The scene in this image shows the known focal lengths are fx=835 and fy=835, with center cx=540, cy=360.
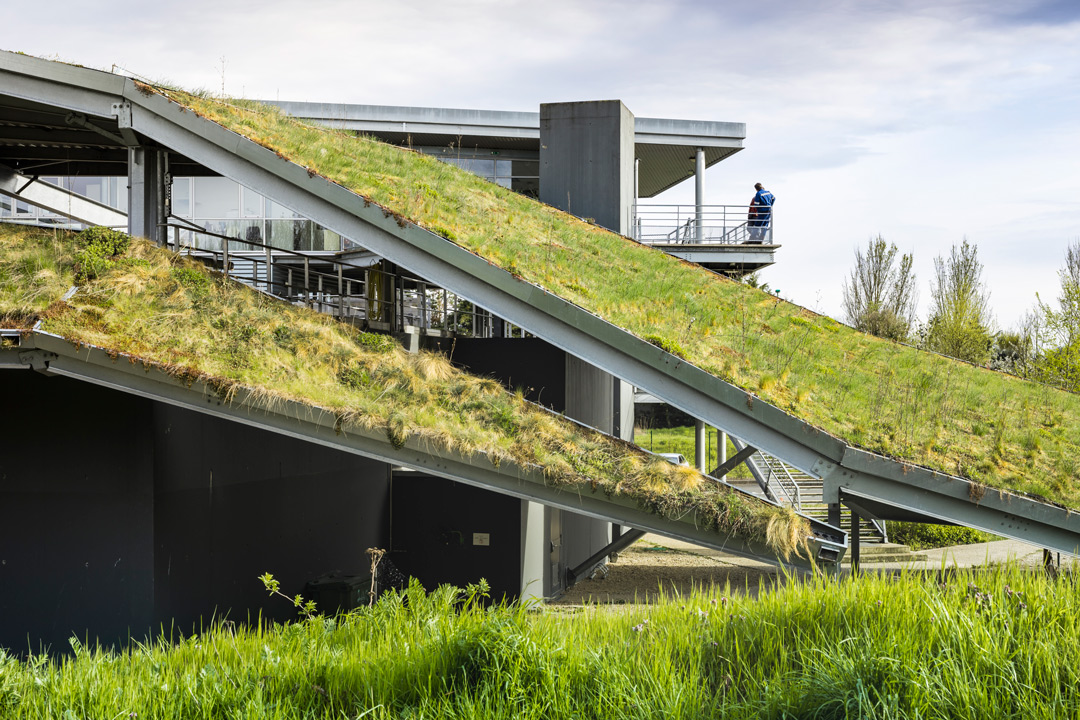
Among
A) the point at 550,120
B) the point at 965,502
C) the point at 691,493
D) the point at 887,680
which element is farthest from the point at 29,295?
the point at 550,120

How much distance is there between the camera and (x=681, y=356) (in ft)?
36.0

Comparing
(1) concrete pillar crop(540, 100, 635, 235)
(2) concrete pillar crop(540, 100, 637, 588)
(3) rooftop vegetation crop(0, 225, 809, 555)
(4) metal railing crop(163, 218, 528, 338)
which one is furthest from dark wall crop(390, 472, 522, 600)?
(1) concrete pillar crop(540, 100, 635, 235)

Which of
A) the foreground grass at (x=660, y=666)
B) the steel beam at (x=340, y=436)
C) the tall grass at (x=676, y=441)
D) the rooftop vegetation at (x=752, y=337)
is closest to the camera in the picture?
the foreground grass at (x=660, y=666)

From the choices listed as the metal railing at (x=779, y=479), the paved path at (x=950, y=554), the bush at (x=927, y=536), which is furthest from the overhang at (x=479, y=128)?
the bush at (x=927, y=536)

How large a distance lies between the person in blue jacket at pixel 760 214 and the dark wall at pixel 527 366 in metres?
10.7

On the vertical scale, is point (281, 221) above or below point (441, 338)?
above

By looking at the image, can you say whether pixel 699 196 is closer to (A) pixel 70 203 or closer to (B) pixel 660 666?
(A) pixel 70 203

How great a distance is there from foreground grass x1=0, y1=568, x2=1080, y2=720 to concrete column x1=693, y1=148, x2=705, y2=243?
18753 millimetres

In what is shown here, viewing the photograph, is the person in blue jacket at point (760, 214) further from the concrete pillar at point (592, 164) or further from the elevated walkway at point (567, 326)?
the elevated walkway at point (567, 326)

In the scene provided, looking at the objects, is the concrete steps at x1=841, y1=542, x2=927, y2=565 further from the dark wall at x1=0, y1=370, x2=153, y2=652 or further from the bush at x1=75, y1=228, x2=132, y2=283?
the bush at x1=75, y1=228, x2=132, y2=283

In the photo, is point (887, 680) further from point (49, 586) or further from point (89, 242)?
point (89, 242)

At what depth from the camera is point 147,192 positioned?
40.8 ft

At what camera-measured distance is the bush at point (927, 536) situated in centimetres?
2131

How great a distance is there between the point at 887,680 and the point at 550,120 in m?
17.4
